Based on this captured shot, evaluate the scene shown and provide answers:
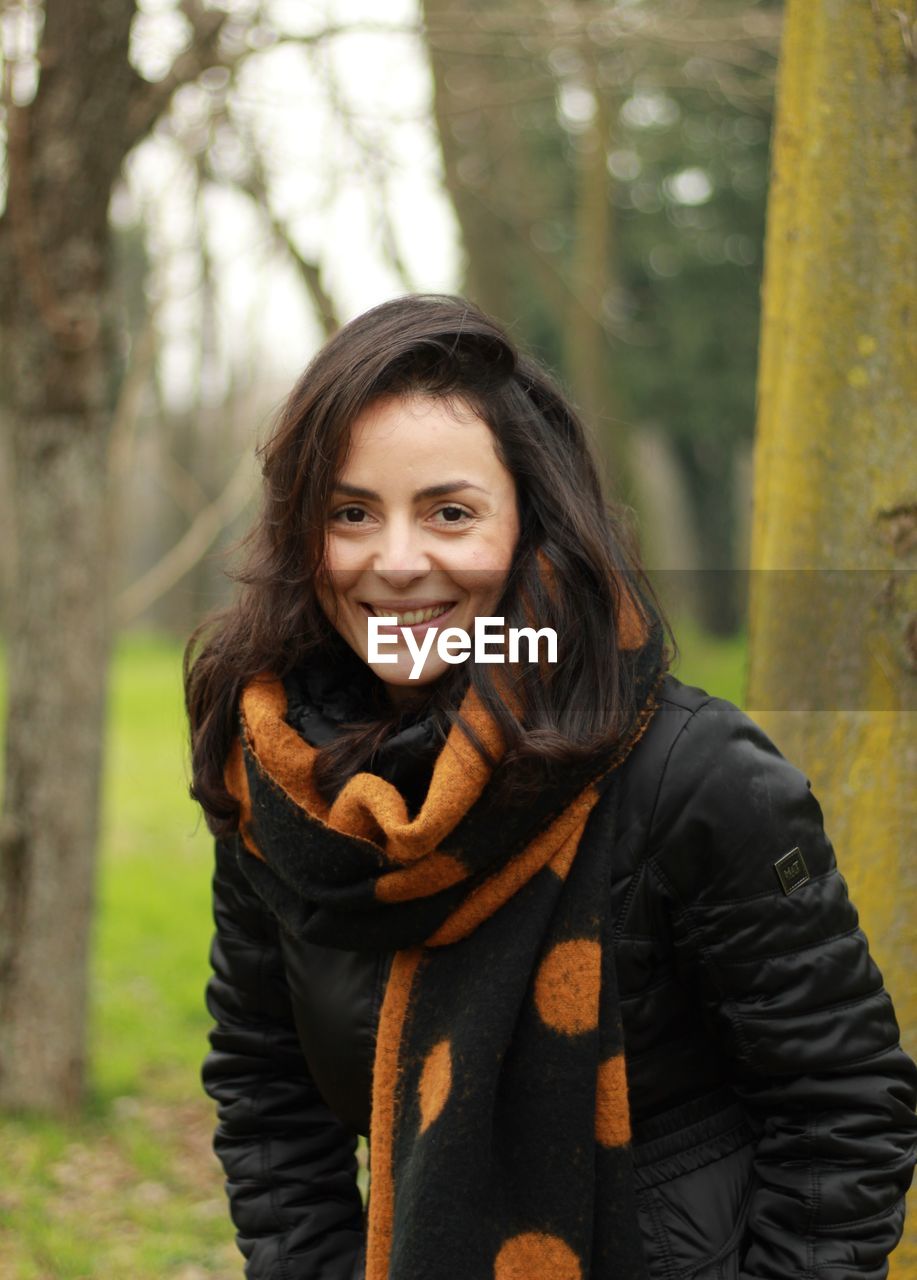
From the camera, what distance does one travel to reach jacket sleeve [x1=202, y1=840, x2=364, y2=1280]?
2.05 metres

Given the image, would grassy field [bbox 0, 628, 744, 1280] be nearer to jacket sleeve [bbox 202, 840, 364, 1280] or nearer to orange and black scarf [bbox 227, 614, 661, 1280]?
jacket sleeve [bbox 202, 840, 364, 1280]

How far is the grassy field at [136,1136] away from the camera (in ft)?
12.6

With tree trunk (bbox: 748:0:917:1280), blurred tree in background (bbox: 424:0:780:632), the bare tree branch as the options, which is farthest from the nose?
blurred tree in background (bbox: 424:0:780:632)

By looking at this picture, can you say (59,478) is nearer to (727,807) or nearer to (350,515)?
(350,515)

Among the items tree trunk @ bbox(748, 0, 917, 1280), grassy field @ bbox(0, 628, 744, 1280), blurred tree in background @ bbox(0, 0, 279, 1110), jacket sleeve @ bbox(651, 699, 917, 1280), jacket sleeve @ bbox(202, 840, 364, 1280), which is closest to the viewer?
jacket sleeve @ bbox(651, 699, 917, 1280)

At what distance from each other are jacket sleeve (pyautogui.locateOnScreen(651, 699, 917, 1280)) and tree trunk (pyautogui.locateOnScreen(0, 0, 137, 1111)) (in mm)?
3242

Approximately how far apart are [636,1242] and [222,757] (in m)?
0.90

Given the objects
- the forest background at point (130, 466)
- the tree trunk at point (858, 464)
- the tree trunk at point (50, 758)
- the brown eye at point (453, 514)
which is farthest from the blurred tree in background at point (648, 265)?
the brown eye at point (453, 514)

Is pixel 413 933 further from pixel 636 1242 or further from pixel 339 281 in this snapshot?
pixel 339 281

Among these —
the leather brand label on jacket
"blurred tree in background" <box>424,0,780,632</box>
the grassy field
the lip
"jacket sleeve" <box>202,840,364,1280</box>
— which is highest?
"blurred tree in background" <box>424,0,780,632</box>

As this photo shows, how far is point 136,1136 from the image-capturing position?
4578mm

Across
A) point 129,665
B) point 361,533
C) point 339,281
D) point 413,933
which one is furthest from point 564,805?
point 129,665

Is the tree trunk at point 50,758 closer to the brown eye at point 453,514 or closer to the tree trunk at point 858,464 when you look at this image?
Answer: the tree trunk at point 858,464

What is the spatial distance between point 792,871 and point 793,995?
146 mm
